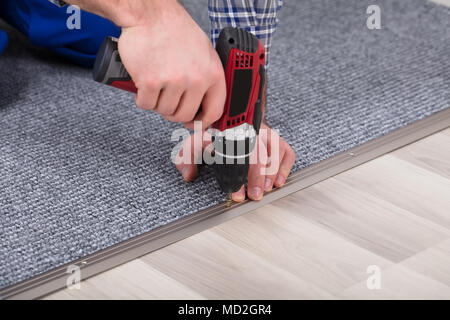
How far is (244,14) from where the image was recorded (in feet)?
4.58

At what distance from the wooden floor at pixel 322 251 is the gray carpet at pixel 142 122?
0.10 m

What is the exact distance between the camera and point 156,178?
1.33 m

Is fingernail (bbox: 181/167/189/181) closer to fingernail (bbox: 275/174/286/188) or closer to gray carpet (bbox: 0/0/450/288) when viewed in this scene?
gray carpet (bbox: 0/0/450/288)

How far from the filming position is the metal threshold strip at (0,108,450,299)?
1.05 m

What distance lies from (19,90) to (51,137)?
0.26 meters

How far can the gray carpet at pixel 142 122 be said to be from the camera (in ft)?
3.90

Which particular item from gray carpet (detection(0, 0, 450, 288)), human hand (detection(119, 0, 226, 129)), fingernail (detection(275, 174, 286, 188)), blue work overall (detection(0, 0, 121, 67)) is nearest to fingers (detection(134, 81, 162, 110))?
human hand (detection(119, 0, 226, 129))

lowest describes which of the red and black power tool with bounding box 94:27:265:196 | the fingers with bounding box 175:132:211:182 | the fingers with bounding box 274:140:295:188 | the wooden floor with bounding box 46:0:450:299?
the wooden floor with bounding box 46:0:450:299

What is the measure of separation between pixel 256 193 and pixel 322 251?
195mm

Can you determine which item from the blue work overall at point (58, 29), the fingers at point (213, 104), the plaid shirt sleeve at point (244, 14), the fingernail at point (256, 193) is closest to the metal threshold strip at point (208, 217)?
the fingernail at point (256, 193)

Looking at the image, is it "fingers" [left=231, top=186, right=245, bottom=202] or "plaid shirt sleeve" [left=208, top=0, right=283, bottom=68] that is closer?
"fingers" [left=231, top=186, right=245, bottom=202]

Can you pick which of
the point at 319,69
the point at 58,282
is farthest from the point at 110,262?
the point at 319,69

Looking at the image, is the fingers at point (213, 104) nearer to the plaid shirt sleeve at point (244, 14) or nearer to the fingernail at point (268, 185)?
the fingernail at point (268, 185)

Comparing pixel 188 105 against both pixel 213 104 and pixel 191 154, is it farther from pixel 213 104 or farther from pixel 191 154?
pixel 191 154
